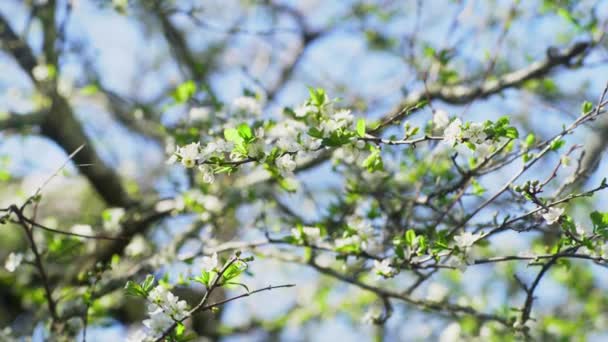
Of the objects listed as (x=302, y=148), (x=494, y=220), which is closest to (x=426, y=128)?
(x=494, y=220)

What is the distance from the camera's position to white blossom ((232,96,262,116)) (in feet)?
8.26

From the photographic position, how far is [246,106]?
253 centimetres

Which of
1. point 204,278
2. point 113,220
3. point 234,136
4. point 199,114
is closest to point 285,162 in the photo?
point 234,136

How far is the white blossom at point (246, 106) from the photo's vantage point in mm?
2517

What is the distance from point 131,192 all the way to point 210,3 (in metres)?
2.04

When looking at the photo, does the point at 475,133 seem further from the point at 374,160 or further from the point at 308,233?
the point at 308,233

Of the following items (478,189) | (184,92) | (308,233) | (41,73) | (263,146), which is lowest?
(263,146)

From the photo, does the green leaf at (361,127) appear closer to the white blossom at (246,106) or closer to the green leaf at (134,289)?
the green leaf at (134,289)

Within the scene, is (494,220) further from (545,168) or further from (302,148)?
(545,168)

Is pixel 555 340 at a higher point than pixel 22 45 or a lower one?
lower

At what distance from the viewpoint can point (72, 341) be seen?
242cm

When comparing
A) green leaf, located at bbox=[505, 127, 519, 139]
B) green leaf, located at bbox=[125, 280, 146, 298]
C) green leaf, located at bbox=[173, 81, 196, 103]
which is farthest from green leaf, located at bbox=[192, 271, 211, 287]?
green leaf, located at bbox=[173, 81, 196, 103]

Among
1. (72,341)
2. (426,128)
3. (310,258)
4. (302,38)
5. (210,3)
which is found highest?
(210,3)

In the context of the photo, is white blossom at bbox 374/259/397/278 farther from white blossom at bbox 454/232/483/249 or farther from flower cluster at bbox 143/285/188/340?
flower cluster at bbox 143/285/188/340
